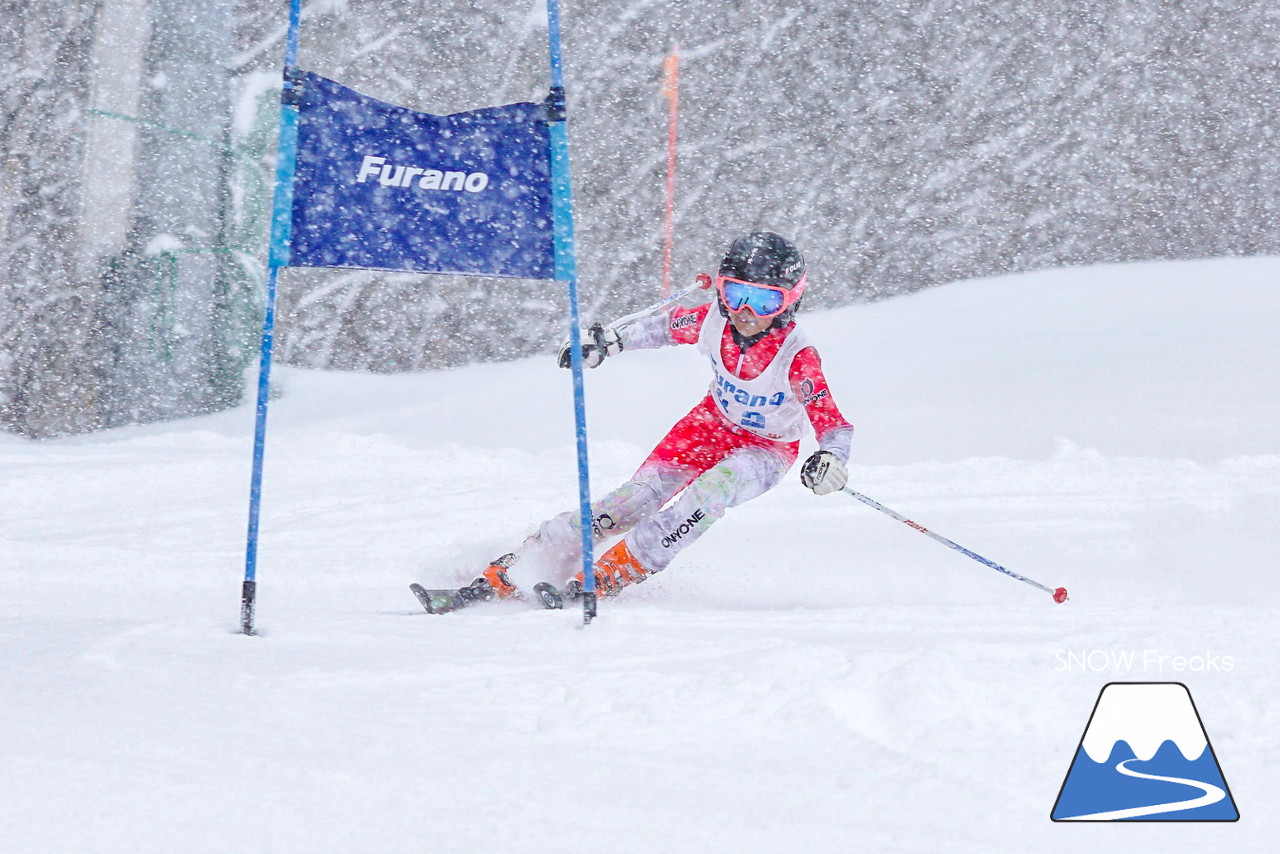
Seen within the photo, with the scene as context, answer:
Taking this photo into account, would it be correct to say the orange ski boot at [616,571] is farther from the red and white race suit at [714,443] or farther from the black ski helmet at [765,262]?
the black ski helmet at [765,262]

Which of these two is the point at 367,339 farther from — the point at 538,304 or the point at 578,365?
the point at 578,365

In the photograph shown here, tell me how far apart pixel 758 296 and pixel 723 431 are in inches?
26.6

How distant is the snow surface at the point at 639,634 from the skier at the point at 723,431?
270mm

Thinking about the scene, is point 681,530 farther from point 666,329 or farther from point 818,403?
point 666,329

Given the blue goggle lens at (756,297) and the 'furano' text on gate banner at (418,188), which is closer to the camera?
the 'furano' text on gate banner at (418,188)

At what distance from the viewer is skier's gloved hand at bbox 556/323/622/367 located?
13.3ft

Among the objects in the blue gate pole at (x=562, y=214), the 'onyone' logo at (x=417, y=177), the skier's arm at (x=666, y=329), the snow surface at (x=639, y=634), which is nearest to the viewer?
the snow surface at (x=639, y=634)

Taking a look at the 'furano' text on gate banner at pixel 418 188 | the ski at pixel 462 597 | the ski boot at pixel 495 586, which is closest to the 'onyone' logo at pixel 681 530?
the ski at pixel 462 597

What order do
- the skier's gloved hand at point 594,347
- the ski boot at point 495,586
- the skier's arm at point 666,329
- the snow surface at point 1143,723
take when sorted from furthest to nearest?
the skier's arm at point 666,329 → the skier's gloved hand at point 594,347 → the ski boot at point 495,586 → the snow surface at point 1143,723

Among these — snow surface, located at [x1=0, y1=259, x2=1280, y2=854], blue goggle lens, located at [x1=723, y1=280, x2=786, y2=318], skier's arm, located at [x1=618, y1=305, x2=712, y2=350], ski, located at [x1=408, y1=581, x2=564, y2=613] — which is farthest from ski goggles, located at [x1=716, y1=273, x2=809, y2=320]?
ski, located at [x1=408, y1=581, x2=564, y2=613]

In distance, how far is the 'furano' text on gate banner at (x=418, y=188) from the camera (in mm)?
3100

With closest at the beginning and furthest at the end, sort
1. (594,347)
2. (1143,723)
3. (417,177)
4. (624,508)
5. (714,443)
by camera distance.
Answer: (1143,723)
(417,177)
(594,347)
(624,508)
(714,443)

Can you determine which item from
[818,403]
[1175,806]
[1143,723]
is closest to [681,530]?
[818,403]

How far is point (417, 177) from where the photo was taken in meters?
3.17
